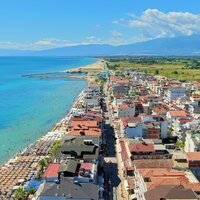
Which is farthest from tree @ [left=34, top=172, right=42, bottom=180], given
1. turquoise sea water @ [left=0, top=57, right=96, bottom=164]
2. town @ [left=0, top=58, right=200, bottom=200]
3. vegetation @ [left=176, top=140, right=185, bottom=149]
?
vegetation @ [left=176, top=140, right=185, bottom=149]

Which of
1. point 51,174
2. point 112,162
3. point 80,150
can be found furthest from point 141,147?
point 51,174

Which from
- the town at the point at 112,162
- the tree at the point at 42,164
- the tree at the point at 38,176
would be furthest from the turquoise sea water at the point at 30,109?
the tree at the point at 38,176

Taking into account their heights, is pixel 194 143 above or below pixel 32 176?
above

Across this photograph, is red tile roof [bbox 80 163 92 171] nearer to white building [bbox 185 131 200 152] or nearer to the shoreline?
the shoreline

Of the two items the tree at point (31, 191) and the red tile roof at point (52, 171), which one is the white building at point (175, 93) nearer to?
the red tile roof at point (52, 171)

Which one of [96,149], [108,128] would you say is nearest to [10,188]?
[96,149]

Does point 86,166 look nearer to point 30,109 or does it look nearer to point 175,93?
point 30,109

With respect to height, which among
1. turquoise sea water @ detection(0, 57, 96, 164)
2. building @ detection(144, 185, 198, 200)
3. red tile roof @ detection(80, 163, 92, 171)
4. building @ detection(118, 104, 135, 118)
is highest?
building @ detection(144, 185, 198, 200)

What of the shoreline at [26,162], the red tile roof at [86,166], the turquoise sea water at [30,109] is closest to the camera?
the red tile roof at [86,166]

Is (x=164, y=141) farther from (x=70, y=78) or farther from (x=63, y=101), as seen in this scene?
(x=70, y=78)
